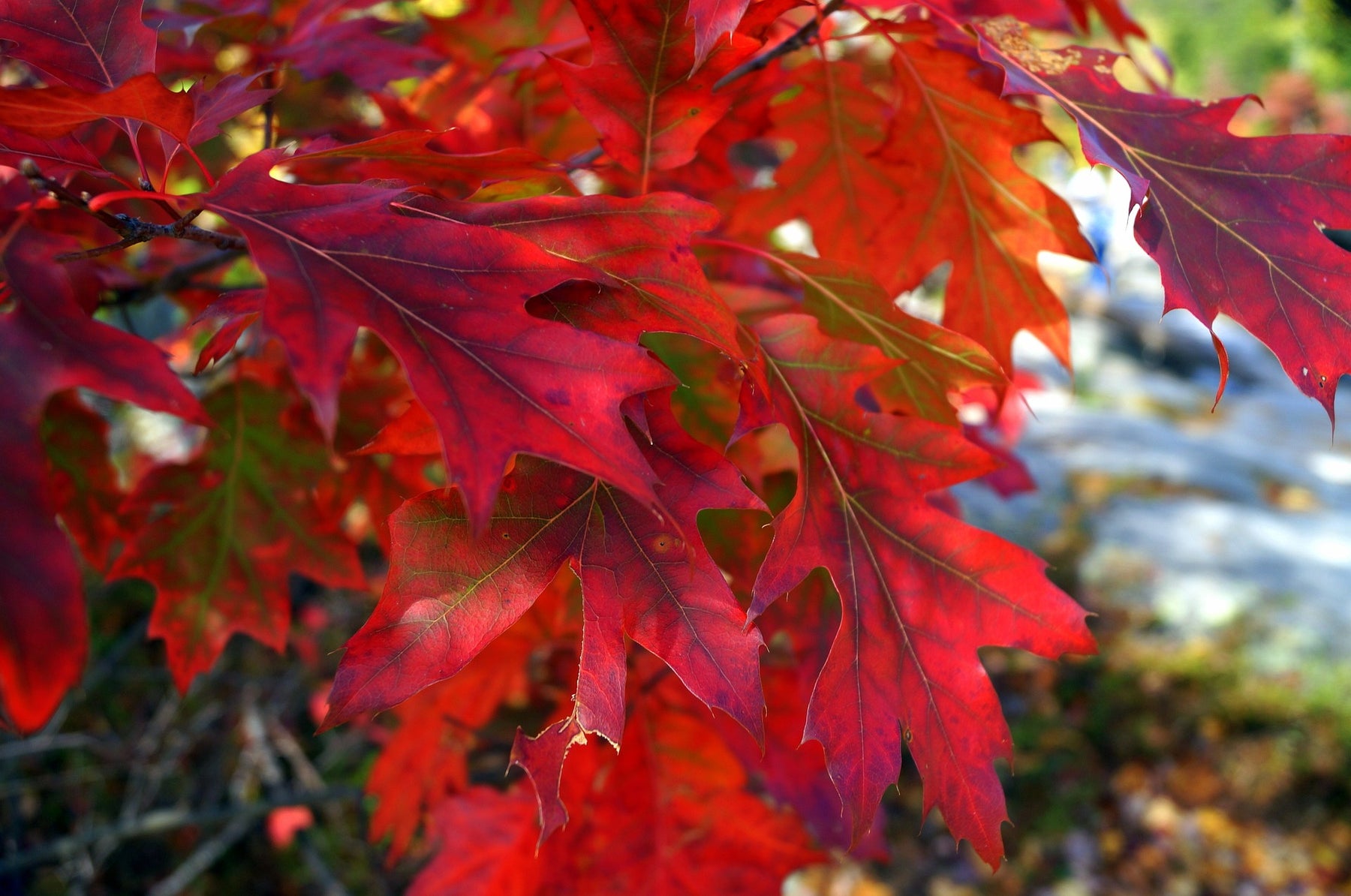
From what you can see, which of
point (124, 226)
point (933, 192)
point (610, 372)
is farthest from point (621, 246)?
point (933, 192)

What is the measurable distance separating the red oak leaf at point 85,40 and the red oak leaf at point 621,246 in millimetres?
307

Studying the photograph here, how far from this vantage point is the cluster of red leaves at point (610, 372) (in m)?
0.60

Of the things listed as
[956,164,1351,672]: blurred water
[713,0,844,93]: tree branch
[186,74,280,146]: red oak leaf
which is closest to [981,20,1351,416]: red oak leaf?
[713,0,844,93]: tree branch

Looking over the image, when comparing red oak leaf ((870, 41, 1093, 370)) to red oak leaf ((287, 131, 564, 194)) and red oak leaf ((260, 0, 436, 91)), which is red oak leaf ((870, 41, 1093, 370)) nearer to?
red oak leaf ((287, 131, 564, 194))

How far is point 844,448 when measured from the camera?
0.83 m

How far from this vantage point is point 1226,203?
31.6 inches

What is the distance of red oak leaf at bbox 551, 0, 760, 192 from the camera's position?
760 mm

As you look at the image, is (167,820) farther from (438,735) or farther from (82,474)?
(82,474)

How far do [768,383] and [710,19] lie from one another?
1.00 feet

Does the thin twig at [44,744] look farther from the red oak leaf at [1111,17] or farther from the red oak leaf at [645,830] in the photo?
the red oak leaf at [1111,17]

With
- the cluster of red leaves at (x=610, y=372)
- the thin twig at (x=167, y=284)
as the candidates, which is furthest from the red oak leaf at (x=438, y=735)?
the thin twig at (x=167, y=284)

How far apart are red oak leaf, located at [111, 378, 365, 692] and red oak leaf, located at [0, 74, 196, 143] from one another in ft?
1.87

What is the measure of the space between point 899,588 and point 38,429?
0.67 metres

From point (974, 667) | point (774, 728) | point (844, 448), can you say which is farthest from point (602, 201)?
point (774, 728)
